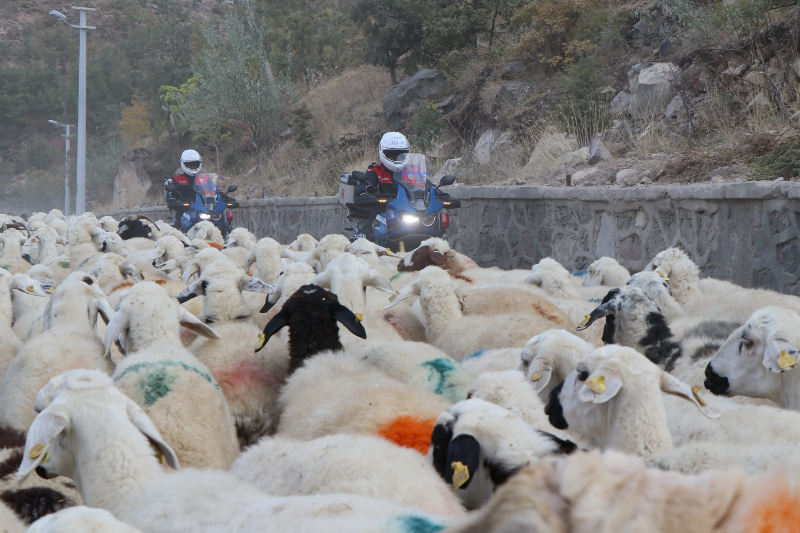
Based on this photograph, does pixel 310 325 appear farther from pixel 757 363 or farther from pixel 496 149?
pixel 496 149

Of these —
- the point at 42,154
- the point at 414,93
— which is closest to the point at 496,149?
the point at 414,93

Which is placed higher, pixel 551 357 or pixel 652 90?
pixel 652 90

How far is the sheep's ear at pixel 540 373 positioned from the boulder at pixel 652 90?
9096 mm

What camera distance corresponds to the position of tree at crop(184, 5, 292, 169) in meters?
25.9

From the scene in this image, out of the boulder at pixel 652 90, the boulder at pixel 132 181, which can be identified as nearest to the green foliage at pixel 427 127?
the boulder at pixel 652 90

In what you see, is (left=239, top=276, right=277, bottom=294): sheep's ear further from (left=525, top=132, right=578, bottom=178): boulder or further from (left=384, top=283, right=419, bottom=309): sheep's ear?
(left=525, top=132, right=578, bottom=178): boulder

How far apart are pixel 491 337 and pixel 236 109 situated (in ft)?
75.8

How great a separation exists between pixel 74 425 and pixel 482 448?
1422 mm

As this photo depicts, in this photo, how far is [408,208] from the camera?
9438 millimetres

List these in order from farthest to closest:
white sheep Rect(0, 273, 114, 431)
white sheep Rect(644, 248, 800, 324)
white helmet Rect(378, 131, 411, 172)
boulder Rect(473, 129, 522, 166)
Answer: boulder Rect(473, 129, 522, 166) < white helmet Rect(378, 131, 411, 172) < white sheep Rect(644, 248, 800, 324) < white sheep Rect(0, 273, 114, 431)

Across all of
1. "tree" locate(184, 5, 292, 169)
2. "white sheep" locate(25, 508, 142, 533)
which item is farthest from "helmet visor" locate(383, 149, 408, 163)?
"tree" locate(184, 5, 292, 169)

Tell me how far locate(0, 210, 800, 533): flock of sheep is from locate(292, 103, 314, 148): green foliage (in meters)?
18.8

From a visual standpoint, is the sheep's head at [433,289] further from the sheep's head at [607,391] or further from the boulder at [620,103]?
the boulder at [620,103]

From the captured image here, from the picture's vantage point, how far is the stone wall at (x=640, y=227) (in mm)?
5953
